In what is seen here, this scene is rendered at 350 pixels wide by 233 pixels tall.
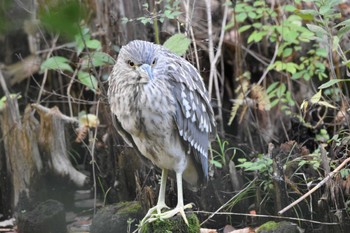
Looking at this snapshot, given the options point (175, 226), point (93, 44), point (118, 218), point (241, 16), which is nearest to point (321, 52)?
point (241, 16)

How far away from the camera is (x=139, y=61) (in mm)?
3729

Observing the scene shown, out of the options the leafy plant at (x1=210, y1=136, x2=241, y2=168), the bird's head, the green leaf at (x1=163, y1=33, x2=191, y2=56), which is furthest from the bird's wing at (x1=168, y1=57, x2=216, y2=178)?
the leafy plant at (x1=210, y1=136, x2=241, y2=168)

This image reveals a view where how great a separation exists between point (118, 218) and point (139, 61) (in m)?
1.11

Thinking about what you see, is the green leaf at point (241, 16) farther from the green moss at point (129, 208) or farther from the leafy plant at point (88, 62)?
the green moss at point (129, 208)

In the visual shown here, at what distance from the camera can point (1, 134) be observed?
5586 millimetres

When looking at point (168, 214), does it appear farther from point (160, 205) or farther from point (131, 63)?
point (131, 63)

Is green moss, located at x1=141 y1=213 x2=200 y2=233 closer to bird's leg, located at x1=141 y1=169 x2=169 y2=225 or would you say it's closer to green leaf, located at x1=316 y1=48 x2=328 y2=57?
bird's leg, located at x1=141 y1=169 x2=169 y2=225

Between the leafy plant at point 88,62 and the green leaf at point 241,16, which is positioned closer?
the leafy plant at point 88,62

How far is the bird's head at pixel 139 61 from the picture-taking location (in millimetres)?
3719

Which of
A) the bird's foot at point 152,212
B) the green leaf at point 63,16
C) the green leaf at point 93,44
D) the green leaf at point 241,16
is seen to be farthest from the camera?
the green leaf at point 241,16

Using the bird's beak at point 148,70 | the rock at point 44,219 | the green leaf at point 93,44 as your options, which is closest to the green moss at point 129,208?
the rock at point 44,219

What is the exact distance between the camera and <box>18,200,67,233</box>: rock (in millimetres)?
4883

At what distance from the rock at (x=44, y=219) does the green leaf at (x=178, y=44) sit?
1.45m

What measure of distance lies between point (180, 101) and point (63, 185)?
202 centimetres
